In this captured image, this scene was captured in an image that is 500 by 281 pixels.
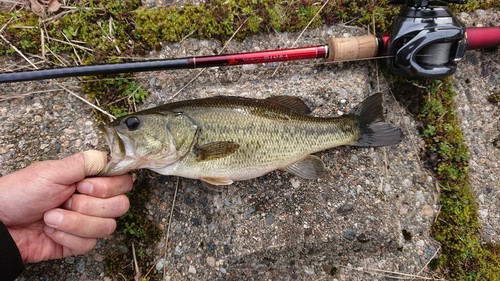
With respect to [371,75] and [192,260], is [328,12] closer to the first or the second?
[371,75]

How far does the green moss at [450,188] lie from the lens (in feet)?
12.6

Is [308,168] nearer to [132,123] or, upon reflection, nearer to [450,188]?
[450,188]

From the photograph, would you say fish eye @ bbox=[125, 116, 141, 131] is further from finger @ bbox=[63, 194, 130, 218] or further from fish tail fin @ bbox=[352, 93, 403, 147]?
fish tail fin @ bbox=[352, 93, 403, 147]

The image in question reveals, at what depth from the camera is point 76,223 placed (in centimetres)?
301

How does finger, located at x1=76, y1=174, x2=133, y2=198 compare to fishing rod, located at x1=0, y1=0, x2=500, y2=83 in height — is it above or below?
below

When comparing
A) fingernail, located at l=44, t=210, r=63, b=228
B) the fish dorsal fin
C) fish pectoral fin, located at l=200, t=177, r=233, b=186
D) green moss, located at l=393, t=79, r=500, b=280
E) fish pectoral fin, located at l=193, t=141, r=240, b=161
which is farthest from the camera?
green moss, located at l=393, t=79, r=500, b=280

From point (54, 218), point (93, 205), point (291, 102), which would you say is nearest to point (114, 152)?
A: point (93, 205)

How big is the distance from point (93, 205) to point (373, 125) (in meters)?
2.63

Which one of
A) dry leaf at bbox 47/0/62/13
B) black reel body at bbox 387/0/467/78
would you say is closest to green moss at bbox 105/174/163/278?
dry leaf at bbox 47/0/62/13

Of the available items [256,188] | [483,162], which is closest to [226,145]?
[256,188]

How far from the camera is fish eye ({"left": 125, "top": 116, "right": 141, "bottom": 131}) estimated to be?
123 inches

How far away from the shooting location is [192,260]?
3.70 m

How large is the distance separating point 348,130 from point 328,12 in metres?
1.32

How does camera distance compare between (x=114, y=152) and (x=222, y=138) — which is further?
(x=222, y=138)
